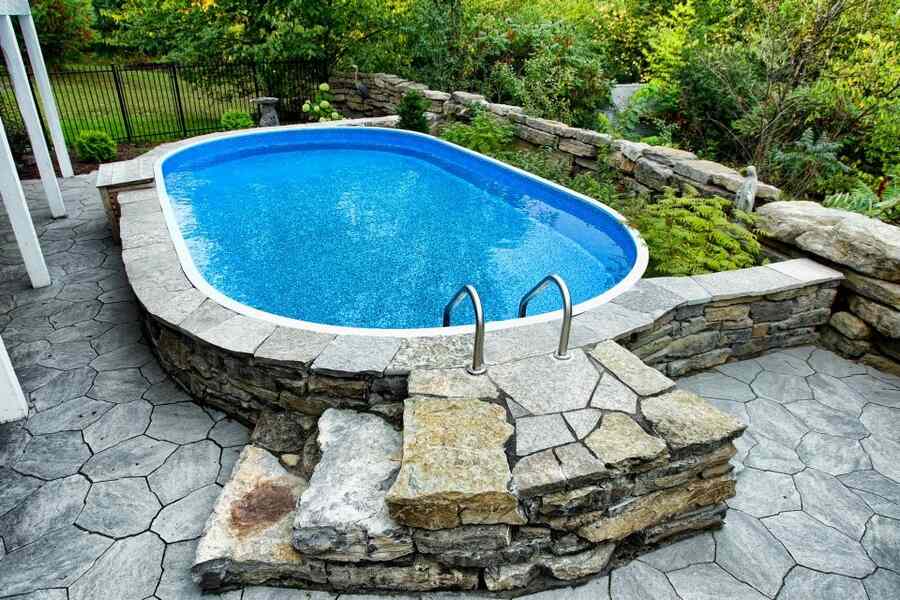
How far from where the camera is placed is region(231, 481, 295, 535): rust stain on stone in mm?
2742

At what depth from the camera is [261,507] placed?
2.85 metres

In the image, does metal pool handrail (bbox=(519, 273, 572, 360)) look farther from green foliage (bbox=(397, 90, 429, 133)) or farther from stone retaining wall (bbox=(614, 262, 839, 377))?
green foliage (bbox=(397, 90, 429, 133))

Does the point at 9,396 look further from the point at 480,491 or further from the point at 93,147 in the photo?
the point at 93,147

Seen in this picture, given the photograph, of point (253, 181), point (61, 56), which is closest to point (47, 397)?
point (253, 181)

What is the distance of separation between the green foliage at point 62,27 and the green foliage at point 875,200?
58.2ft

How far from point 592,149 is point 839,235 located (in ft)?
11.7

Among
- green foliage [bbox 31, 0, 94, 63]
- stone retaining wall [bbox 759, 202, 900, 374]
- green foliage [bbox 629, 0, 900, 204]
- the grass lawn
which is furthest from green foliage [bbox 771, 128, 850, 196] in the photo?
green foliage [bbox 31, 0, 94, 63]

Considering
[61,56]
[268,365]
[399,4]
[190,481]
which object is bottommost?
[190,481]

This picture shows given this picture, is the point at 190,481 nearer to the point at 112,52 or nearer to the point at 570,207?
the point at 570,207

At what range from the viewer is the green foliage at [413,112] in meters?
9.44

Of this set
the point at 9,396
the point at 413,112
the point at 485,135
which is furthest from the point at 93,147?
the point at 9,396

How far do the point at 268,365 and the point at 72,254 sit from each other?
382 cm

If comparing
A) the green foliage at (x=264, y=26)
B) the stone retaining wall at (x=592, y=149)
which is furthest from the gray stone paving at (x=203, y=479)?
the green foliage at (x=264, y=26)

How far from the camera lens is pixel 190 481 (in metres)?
3.15
